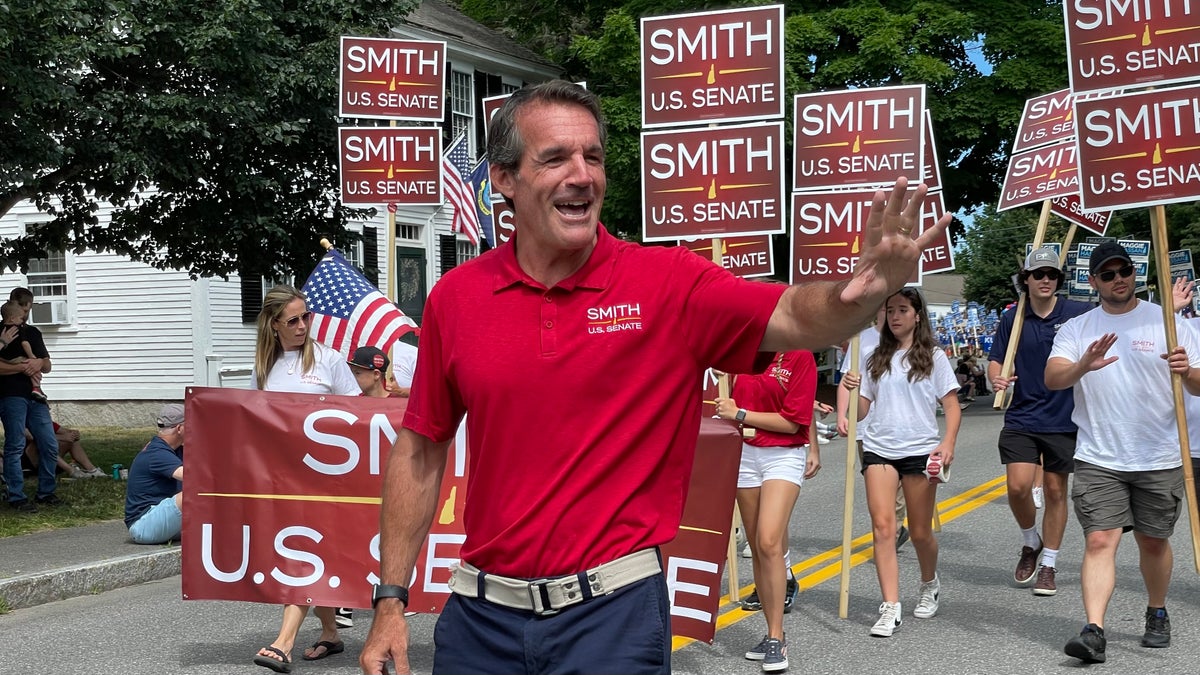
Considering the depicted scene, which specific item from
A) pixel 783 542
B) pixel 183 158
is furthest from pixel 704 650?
pixel 183 158

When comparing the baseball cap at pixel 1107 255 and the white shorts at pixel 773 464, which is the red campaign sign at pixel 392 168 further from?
the baseball cap at pixel 1107 255

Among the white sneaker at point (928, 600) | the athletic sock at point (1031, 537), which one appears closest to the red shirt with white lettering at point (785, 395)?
the white sneaker at point (928, 600)

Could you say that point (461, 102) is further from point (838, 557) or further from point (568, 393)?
point (568, 393)

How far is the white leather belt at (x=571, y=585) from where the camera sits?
3.19 meters

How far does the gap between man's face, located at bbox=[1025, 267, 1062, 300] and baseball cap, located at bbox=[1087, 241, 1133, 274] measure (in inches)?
78.1

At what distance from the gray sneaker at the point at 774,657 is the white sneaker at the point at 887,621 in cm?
103

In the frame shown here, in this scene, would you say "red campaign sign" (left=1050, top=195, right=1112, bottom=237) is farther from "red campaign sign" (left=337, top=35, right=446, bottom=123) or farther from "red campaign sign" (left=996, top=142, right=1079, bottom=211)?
"red campaign sign" (left=337, top=35, right=446, bottom=123)

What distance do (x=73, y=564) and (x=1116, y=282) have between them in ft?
23.5

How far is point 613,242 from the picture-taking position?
11.2ft

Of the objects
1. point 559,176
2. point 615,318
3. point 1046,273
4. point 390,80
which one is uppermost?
point 390,80

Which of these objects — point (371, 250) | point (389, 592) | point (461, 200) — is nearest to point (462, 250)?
point (371, 250)

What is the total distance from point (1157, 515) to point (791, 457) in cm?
187

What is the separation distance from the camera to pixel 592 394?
3207 mm

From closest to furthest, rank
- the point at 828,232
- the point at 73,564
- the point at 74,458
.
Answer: the point at 828,232
the point at 73,564
the point at 74,458
